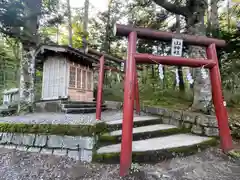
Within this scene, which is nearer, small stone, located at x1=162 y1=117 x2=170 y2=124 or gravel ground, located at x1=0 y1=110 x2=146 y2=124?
→ gravel ground, located at x1=0 y1=110 x2=146 y2=124

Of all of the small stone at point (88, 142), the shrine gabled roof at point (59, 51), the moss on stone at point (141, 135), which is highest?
the shrine gabled roof at point (59, 51)

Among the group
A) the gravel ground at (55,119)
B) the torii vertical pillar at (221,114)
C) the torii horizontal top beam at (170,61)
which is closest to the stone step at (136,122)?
the gravel ground at (55,119)

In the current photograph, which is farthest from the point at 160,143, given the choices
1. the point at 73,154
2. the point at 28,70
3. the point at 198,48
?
the point at 28,70

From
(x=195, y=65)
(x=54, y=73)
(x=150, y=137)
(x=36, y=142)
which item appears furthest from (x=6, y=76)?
(x=195, y=65)

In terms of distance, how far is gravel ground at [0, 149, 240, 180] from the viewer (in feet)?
8.23

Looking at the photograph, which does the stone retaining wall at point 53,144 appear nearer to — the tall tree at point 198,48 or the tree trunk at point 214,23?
the tall tree at point 198,48

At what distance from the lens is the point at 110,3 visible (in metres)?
12.0

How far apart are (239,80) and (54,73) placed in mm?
7889

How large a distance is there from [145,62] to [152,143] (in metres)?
1.55

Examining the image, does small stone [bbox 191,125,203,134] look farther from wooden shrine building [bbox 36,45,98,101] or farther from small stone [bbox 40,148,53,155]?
wooden shrine building [bbox 36,45,98,101]

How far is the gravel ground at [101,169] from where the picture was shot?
98.7 inches

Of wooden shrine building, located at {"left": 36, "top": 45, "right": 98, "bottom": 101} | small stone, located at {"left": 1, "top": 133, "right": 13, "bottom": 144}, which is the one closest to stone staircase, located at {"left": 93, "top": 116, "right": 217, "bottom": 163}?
small stone, located at {"left": 1, "top": 133, "right": 13, "bottom": 144}

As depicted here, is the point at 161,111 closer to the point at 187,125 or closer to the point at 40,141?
the point at 187,125

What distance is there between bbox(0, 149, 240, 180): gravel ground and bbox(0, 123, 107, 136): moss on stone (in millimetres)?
425
